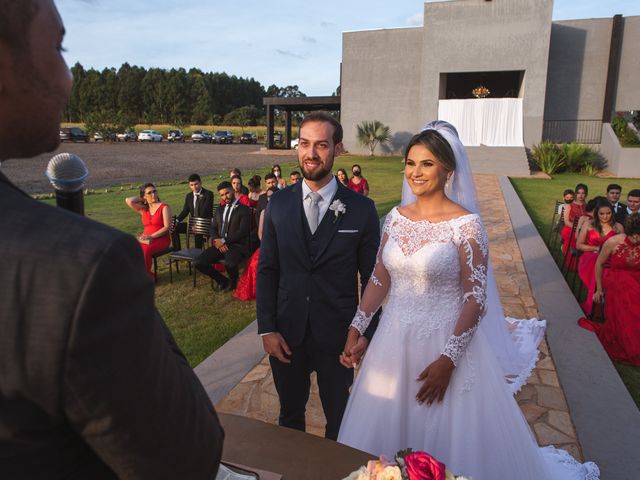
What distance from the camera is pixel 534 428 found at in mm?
4121

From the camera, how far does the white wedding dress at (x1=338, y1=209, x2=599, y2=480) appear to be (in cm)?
288

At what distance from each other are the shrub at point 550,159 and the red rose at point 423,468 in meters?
26.6

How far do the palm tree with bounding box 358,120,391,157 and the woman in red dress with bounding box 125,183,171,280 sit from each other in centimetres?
2787

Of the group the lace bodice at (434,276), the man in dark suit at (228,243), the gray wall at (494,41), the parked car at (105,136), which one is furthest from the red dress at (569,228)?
the parked car at (105,136)

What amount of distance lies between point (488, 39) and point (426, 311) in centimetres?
3028

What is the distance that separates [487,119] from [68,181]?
3130cm

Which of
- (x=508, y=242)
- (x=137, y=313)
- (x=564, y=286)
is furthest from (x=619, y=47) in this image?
(x=137, y=313)

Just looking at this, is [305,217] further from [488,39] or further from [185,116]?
[185,116]

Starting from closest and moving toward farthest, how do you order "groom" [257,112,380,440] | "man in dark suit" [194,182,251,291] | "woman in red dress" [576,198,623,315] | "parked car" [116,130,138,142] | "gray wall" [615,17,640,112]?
"groom" [257,112,380,440] < "woman in red dress" [576,198,623,315] < "man in dark suit" [194,182,251,291] < "gray wall" [615,17,640,112] < "parked car" [116,130,138,142]

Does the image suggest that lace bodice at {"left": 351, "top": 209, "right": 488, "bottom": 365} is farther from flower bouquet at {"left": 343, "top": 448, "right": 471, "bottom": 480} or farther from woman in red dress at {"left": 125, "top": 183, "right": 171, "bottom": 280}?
woman in red dress at {"left": 125, "top": 183, "right": 171, "bottom": 280}

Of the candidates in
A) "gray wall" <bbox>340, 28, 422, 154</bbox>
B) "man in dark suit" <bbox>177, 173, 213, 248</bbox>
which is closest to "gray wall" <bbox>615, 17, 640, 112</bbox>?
"gray wall" <bbox>340, 28, 422, 154</bbox>

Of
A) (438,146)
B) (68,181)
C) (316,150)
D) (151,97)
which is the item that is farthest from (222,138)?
(68,181)

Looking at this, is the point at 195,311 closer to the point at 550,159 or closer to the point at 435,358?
the point at 435,358

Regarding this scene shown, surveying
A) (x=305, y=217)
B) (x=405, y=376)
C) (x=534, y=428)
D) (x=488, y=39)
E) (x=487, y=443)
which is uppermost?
(x=488, y=39)
